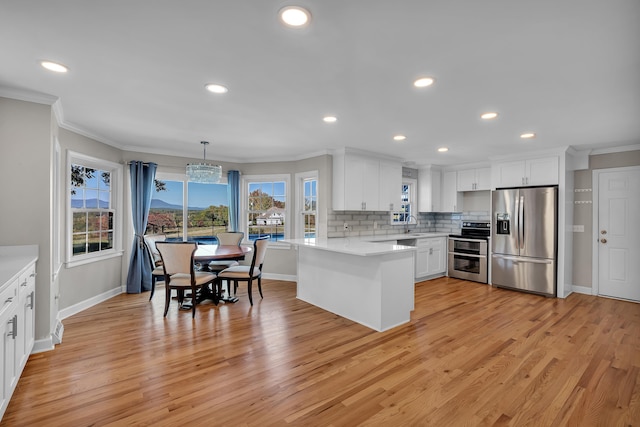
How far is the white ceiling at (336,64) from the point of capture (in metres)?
1.60

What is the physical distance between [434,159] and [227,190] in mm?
4105

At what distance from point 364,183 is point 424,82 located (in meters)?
2.93

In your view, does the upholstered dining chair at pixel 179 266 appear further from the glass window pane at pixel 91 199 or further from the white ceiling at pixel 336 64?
the white ceiling at pixel 336 64

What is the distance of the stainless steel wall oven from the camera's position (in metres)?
5.72

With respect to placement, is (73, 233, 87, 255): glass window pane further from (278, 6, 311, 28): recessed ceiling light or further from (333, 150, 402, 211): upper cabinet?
(278, 6, 311, 28): recessed ceiling light

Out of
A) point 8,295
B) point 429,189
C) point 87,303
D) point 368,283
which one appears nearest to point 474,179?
point 429,189

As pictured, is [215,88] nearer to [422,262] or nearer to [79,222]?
[79,222]

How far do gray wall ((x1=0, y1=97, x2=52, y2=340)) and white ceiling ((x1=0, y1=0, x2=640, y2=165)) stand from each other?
0.79 ft

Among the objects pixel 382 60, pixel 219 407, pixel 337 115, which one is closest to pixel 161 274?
pixel 219 407

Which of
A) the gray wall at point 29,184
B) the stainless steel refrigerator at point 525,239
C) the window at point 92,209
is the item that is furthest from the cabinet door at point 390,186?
the gray wall at point 29,184

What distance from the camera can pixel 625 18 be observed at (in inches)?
63.4

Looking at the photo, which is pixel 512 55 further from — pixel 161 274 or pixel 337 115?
pixel 161 274

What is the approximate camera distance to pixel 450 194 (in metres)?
6.68

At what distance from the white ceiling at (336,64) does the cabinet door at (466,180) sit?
7.77 feet
